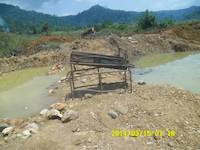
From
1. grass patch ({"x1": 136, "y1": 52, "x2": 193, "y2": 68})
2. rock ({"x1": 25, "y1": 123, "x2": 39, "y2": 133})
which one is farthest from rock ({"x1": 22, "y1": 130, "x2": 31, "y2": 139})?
grass patch ({"x1": 136, "y1": 52, "x2": 193, "y2": 68})

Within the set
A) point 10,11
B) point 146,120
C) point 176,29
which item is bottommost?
point 146,120

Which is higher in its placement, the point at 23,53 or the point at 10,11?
the point at 10,11

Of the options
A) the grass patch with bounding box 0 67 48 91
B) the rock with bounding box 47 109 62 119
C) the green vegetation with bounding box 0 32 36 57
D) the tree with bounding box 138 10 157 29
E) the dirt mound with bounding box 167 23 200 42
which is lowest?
the grass patch with bounding box 0 67 48 91

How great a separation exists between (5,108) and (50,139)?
5443 mm

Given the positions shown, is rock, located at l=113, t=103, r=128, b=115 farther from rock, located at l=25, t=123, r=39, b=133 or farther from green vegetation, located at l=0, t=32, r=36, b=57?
green vegetation, located at l=0, t=32, r=36, b=57

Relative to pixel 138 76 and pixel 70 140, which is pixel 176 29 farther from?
pixel 70 140

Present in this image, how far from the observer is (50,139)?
7254mm

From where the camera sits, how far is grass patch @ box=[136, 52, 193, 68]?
776 inches

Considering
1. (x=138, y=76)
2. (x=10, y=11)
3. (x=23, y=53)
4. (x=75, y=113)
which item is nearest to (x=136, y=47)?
(x=138, y=76)

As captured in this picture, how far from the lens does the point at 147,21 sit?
34.2 m

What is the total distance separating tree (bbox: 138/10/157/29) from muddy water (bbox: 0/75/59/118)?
2053 cm

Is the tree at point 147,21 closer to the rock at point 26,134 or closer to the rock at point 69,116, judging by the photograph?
the rock at point 69,116

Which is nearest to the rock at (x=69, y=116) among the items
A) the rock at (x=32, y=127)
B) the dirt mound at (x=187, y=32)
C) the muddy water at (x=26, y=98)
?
the rock at (x=32, y=127)

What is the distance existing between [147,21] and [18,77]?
20.7m
